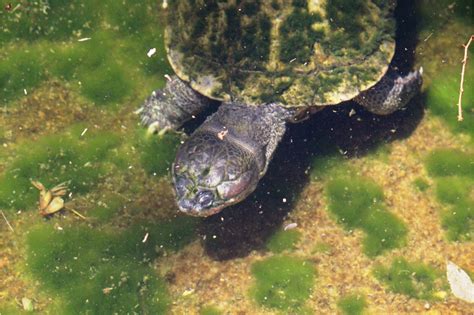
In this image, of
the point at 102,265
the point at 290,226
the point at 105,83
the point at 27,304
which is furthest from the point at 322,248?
the point at 27,304

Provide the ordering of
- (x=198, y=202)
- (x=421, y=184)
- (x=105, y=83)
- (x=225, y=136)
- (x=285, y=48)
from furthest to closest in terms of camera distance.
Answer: (x=421, y=184)
(x=105, y=83)
(x=225, y=136)
(x=285, y=48)
(x=198, y=202)

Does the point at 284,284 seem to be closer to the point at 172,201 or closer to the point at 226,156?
the point at 172,201

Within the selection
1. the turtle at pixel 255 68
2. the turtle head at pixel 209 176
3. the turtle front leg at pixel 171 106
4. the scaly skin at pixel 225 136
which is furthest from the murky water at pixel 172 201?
the turtle head at pixel 209 176

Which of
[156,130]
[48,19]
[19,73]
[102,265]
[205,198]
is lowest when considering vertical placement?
[102,265]

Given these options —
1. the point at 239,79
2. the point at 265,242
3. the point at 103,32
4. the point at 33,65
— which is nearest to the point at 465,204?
the point at 265,242

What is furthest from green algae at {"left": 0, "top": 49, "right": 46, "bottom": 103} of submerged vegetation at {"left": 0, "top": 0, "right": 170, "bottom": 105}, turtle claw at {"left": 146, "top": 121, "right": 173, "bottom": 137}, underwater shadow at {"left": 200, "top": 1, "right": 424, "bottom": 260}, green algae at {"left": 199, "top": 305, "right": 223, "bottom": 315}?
green algae at {"left": 199, "top": 305, "right": 223, "bottom": 315}

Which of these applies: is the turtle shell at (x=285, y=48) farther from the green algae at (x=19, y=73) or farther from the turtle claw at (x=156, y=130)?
the green algae at (x=19, y=73)

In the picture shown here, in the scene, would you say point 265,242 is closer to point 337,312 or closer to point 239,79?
point 337,312
